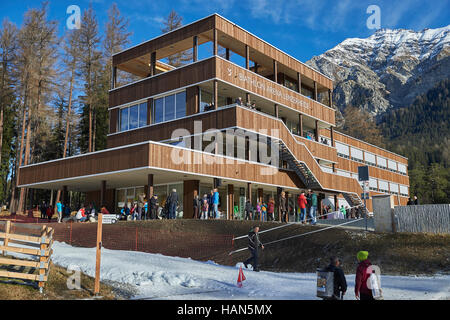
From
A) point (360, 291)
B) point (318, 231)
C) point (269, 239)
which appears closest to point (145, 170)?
point (269, 239)

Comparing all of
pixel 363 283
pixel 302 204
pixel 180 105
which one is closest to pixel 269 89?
pixel 180 105

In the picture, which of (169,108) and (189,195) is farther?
(169,108)

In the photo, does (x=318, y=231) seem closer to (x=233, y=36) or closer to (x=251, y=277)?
(x=251, y=277)

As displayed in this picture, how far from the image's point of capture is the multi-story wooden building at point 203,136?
2750cm

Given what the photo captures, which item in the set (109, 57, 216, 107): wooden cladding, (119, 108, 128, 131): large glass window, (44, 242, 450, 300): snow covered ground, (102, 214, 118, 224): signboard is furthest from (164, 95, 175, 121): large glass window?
(44, 242, 450, 300): snow covered ground

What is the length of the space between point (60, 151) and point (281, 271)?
1884 inches

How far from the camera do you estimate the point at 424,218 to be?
17.2m

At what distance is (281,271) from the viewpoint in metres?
16.2

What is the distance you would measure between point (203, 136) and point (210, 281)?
58.5 ft

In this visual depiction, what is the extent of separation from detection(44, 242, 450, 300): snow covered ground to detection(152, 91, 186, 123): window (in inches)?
661

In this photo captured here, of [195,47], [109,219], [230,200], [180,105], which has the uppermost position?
[195,47]

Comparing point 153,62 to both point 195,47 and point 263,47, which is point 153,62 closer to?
point 195,47
